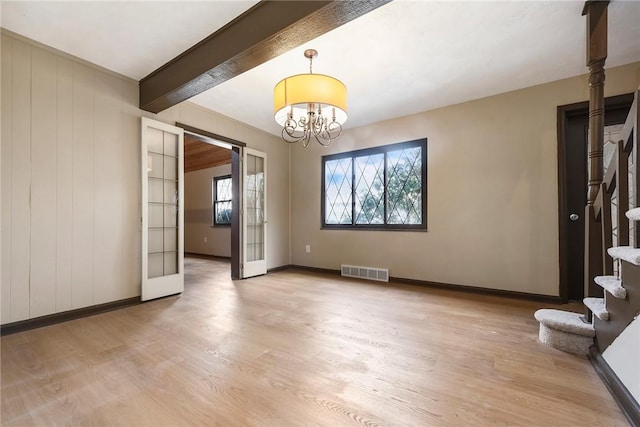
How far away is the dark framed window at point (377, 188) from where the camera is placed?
13.1 ft

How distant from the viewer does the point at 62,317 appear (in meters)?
2.50

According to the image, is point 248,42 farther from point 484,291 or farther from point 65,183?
point 484,291

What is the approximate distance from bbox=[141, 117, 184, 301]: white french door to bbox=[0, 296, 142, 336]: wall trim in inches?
8.2

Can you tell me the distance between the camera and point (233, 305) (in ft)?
9.73

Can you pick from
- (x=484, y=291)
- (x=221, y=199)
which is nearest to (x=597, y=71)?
(x=484, y=291)

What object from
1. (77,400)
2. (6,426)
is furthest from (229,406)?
(6,426)

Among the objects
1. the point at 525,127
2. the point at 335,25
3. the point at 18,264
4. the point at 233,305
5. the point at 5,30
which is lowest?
the point at 233,305

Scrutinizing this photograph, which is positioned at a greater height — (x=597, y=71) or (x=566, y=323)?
(x=597, y=71)

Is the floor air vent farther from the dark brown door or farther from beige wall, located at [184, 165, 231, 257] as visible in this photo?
beige wall, located at [184, 165, 231, 257]

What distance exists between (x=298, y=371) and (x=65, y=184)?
274 cm

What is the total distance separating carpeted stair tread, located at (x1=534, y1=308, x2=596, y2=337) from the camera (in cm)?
183

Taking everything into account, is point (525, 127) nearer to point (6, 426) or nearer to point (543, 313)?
point (543, 313)

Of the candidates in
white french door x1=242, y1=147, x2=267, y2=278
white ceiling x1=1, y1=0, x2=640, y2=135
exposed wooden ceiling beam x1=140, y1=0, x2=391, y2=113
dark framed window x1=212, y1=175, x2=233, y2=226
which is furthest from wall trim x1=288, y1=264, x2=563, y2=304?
dark framed window x1=212, y1=175, x2=233, y2=226

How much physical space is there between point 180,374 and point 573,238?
4005 millimetres
